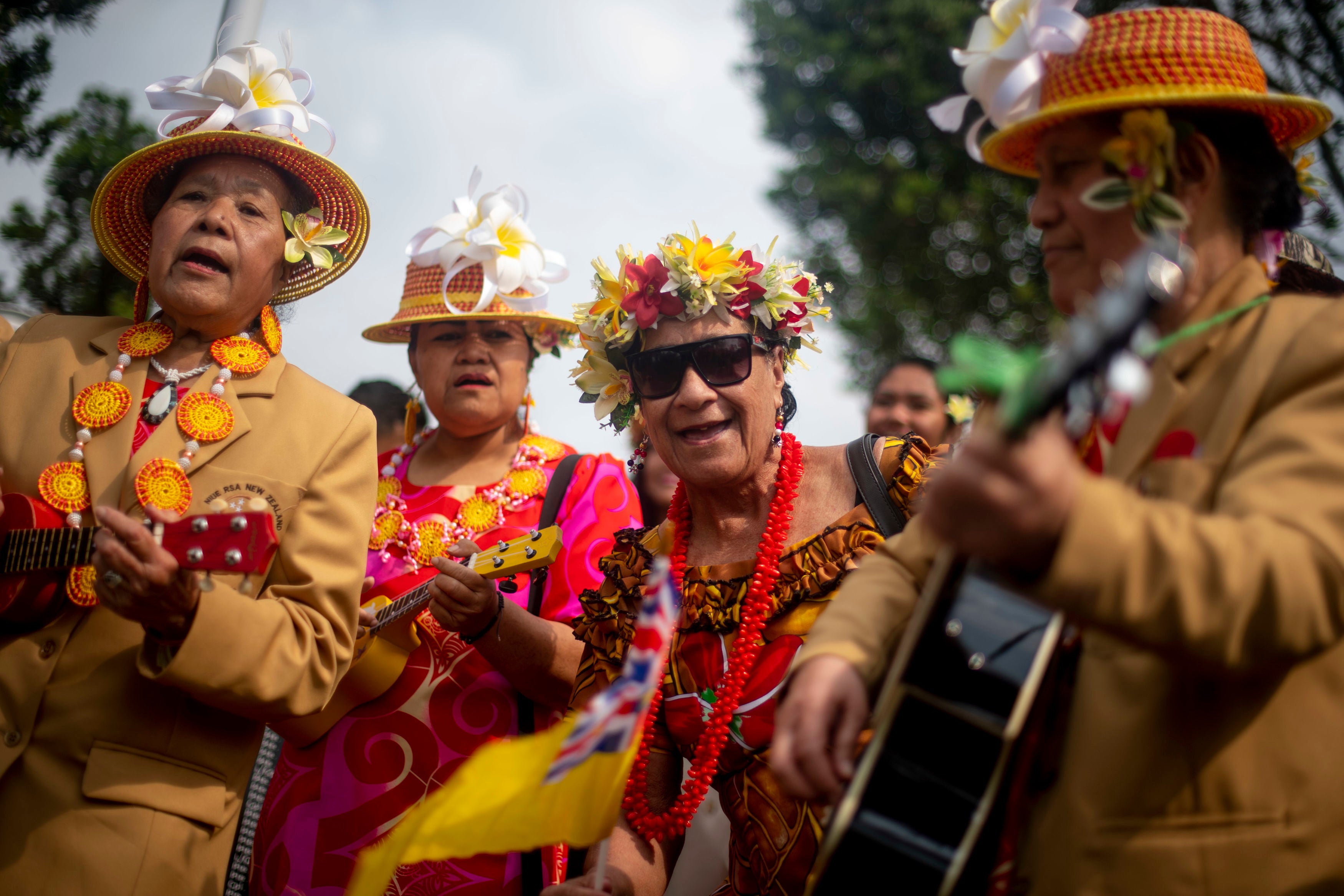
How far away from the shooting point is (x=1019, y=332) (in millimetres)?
12438

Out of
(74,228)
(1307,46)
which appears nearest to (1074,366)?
(74,228)

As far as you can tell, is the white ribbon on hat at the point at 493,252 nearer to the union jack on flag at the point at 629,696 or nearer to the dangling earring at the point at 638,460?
the dangling earring at the point at 638,460

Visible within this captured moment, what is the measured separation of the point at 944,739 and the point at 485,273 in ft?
10.9

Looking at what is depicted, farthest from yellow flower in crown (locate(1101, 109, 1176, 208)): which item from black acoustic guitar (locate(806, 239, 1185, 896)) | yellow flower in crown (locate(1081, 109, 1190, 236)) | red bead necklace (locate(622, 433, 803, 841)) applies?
red bead necklace (locate(622, 433, 803, 841))

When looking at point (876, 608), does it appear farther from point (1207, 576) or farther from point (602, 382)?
point (602, 382)

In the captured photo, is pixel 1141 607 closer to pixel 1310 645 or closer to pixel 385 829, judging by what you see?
pixel 1310 645

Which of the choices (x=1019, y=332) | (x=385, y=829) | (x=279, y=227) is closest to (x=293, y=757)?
(x=385, y=829)

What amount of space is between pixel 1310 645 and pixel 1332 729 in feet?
0.82

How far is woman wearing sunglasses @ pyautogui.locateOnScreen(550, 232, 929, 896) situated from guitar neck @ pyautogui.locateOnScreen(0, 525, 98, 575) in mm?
1407

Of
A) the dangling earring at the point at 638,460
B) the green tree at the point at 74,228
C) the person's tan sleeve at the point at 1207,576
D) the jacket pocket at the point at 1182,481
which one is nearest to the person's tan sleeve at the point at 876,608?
the jacket pocket at the point at 1182,481

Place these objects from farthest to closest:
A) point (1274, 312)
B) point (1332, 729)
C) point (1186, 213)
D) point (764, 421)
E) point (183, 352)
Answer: point (764, 421), point (183, 352), point (1186, 213), point (1274, 312), point (1332, 729)

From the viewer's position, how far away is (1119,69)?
1.80 metres

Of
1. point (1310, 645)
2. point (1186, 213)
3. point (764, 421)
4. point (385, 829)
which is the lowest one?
point (385, 829)

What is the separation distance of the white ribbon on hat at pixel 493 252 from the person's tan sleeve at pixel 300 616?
1.47 m
